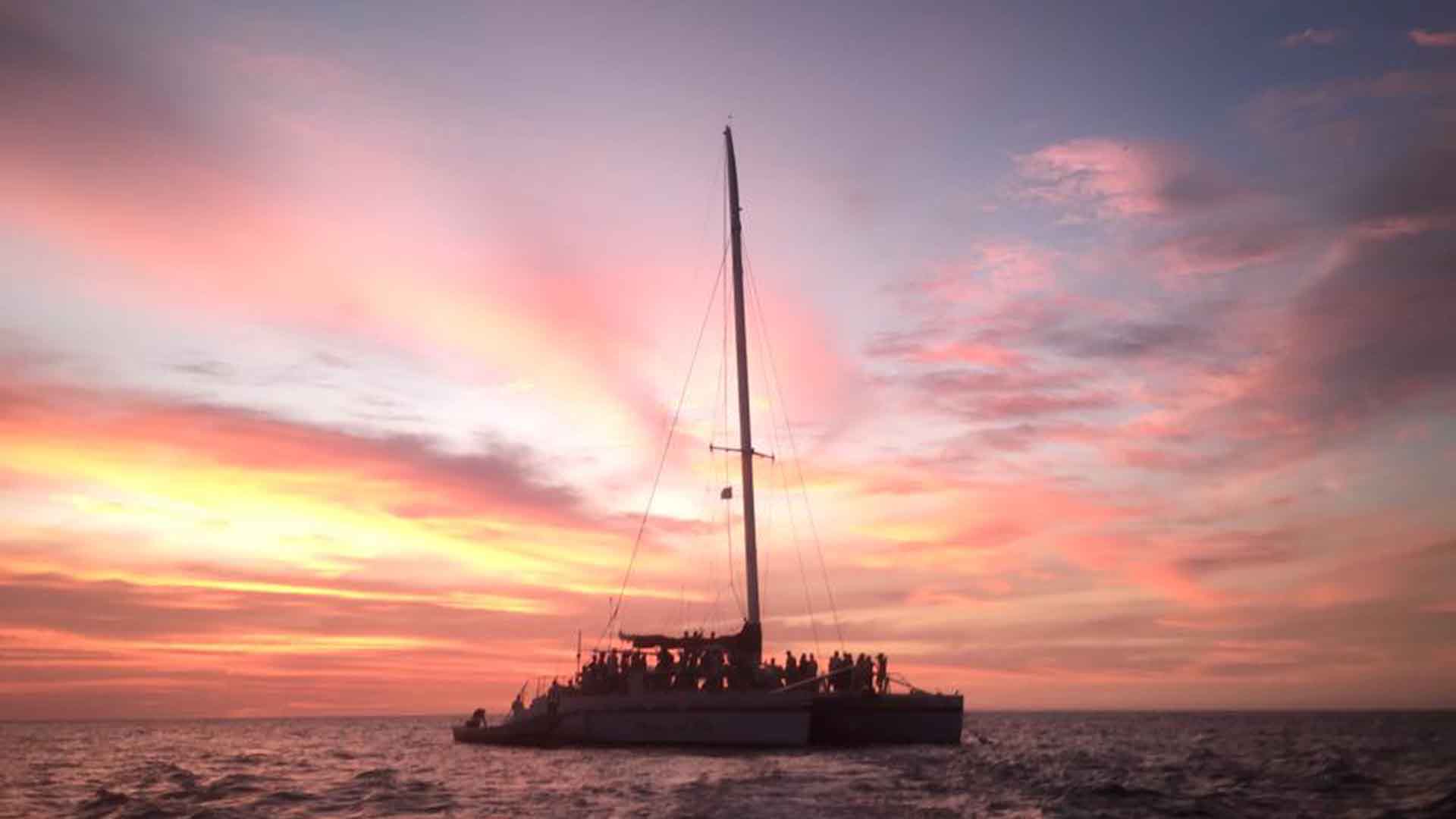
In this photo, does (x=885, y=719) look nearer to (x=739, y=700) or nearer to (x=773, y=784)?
(x=739, y=700)

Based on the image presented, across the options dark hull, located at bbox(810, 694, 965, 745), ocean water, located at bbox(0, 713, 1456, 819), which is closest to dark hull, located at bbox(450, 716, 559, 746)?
ocean water, located at bbox(0, 713, 1456, 819)

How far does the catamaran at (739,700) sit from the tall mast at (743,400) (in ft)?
0.18

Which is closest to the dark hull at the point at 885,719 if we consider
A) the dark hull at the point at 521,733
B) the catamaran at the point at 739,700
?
the catamaran at the point at 739,700

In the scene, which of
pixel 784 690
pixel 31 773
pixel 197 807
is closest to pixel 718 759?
pixel 784 690

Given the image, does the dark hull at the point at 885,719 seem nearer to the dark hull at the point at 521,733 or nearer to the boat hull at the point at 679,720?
the boat hull at the point at 679,720

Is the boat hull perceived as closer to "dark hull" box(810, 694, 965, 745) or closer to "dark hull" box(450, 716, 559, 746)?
"dark hull" box(450, 716, 559, 746)

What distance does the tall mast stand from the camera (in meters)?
53.6

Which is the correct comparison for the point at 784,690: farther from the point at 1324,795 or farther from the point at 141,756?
the point at 141,756

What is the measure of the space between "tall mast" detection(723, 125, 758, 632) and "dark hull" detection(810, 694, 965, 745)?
6618 mm

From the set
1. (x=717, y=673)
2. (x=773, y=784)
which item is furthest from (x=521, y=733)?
(x=773, y=784)

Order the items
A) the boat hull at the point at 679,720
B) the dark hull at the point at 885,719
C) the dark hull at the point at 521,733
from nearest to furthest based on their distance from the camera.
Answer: the boat hull at the point at 679,720
the dark hull at the point at 885,719
the dark hull at the point at 521,733

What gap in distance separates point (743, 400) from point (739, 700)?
17.8m

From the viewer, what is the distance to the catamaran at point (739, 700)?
147ft

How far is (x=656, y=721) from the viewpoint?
4828cm
